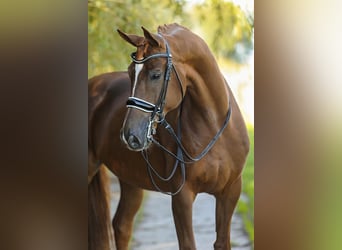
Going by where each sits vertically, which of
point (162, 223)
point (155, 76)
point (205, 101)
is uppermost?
point (155, 76)

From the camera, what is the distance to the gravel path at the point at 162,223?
3.16 meters

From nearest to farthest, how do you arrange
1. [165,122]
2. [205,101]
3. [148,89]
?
[148,89]
[165,122]
[205,101]

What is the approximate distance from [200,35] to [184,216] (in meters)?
1.05

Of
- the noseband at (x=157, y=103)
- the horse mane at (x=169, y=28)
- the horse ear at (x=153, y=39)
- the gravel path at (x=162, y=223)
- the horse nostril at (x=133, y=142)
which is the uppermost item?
the horse mane at (x=169, y=28)

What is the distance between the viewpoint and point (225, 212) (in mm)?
3213

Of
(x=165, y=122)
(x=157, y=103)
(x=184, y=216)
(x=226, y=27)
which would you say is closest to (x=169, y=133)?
(x=165, y=122)

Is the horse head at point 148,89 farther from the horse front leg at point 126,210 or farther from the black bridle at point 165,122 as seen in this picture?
the horse front leg at point 126,210

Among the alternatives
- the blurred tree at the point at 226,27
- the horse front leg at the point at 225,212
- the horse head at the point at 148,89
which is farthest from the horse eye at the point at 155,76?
the horse front leg at the point at 225,212

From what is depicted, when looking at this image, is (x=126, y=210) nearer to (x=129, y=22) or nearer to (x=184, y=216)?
(x=184, y=216)

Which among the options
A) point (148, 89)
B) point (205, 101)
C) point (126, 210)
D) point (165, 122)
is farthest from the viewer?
point (126, 210)
